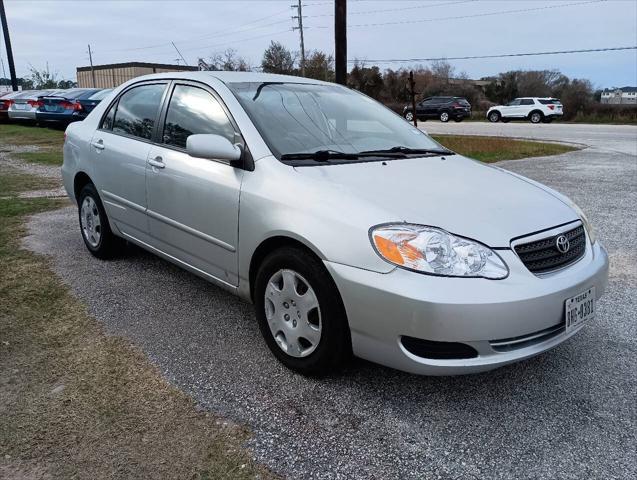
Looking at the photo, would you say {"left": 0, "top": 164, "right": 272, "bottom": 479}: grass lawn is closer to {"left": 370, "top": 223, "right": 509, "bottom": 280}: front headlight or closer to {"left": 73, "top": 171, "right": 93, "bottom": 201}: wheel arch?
{"left": 370, "top": 223, "right": 509, "bottom": 280}: front headlight

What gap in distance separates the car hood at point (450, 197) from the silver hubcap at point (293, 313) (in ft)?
1.59

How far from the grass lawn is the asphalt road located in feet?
0.39

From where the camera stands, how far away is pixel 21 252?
199 inches

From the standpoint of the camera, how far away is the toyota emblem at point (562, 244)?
2711mm

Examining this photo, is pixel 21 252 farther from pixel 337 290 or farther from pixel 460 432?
pixel 460 432

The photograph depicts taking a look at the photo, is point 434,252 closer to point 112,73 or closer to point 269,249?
point 269,249

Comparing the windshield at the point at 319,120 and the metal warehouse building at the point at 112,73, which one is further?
the metal warehouse building at the point at 112,73

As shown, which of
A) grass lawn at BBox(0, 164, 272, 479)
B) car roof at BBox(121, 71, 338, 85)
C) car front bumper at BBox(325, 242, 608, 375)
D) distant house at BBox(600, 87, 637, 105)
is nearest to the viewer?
grass lawn at BBox(0, 164, 272, 479)

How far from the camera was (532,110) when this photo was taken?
32000 millimetres

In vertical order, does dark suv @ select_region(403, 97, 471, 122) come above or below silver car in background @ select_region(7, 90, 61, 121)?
below

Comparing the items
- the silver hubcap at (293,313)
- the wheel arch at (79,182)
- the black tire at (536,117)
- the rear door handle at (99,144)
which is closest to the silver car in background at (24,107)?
the wheel arch at (79,182)

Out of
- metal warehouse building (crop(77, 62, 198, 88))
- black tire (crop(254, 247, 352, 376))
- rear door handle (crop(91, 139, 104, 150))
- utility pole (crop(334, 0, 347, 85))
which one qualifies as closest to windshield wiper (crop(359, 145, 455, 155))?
black tire (crop(254, 247, 352, 376))

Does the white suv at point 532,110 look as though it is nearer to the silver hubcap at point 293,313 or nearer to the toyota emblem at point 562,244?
the toyota emblem at point 562,244

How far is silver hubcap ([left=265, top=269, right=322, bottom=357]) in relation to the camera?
2758mm
